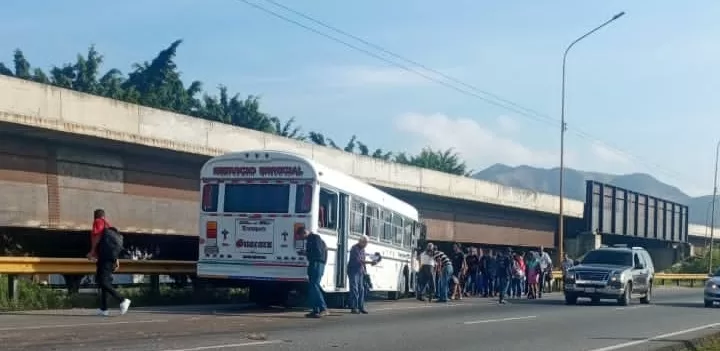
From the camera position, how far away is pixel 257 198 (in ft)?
67.6

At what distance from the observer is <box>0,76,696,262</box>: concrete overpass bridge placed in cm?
2278

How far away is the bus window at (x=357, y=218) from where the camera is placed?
22.9 m

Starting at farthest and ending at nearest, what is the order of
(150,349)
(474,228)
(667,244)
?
(667,244), (474,228), (150,349)

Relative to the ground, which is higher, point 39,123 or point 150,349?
point 39,123

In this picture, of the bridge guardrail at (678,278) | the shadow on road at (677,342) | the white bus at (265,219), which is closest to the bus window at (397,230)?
the white bus at (265,219)

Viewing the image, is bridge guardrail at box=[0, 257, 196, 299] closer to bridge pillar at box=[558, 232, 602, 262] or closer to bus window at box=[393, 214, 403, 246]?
bus window at box=[393, 214, 403, 246]

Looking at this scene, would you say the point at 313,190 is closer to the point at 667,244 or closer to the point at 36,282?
the point at 36,282

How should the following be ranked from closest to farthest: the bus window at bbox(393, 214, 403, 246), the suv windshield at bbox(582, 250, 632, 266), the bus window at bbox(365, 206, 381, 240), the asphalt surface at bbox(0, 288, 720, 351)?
Answer: the asphalt surface at bbox(0, 288, 720, 351) → the bus window at bbox(365, 206, 381, 240) → the bus window at bbox(393, 214, 403, 246) → the suv windshield at bbox(582, 250, 632, 266)

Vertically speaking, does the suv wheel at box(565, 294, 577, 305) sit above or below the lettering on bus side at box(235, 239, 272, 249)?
below

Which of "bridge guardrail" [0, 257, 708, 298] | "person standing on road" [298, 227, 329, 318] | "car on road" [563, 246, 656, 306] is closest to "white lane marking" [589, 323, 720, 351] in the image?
"person standing on road" [298, 227, 329, 318]

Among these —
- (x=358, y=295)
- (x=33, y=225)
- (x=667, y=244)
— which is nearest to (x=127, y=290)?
(x=33, y=225)

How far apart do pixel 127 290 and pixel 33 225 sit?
270cm

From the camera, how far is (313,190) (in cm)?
2027

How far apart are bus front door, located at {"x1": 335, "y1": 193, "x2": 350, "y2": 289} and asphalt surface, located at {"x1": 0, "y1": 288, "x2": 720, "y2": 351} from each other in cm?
83
